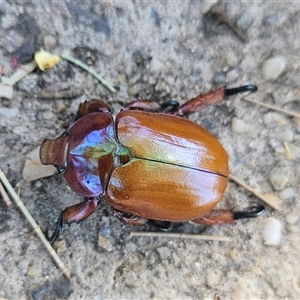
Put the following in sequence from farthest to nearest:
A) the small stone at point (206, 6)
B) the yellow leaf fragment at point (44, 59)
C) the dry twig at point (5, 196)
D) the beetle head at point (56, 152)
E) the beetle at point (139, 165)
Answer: the small stone at point (206, 6)
the yellow leaf fragment at point (44, 59)
the dry twig at point (5, 196)
the beetle head at point (56, 152)
the beetle at point (139, 165)

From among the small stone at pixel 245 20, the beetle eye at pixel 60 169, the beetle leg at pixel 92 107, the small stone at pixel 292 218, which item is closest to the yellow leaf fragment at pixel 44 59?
the beetle leg at pixel 92 107

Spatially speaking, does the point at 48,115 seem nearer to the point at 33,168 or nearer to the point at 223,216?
the point at 33,168

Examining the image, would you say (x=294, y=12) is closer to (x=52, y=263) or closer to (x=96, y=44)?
(x=96, y=44)

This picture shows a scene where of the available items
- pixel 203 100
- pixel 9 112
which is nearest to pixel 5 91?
pixel 9 112

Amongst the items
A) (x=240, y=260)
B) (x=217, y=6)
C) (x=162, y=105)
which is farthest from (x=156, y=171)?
(x=217, y=6)

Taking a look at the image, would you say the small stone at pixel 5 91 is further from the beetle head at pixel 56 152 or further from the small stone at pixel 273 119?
the small stone at pixel 273 119

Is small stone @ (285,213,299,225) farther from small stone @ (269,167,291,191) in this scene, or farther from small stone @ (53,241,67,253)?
small stone @ (53,241,67,253)
